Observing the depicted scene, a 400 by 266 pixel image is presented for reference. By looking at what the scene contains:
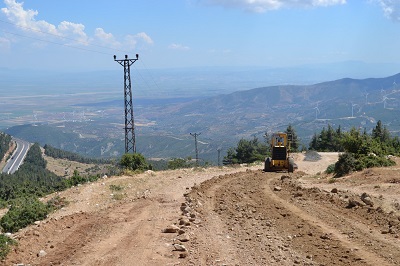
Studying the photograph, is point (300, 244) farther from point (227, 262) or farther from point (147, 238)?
point (147, 238)

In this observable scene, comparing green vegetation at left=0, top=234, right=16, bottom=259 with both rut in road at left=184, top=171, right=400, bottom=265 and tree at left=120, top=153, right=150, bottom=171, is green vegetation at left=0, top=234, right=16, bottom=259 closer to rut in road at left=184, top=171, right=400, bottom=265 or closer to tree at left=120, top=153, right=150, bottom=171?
rut in road at left=184, top=171, right=400, bottom=265

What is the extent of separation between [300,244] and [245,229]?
1.91 m

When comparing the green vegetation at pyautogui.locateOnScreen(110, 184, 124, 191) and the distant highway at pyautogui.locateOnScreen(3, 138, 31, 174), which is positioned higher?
the green vegetation at pyautogui.locateOnScreen(110, 184, 124, 191)

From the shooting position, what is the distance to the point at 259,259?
909 cm

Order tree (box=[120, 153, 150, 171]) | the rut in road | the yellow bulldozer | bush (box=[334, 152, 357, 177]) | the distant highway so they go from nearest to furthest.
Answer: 1. the rut in road
2. bush (box=[334, 152, 357, 177])
3. tree (box=[120, 153, 150, 171])
4. the yellow bulldozer
5. the distant highway

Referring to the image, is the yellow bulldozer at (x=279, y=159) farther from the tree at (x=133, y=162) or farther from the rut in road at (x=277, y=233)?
the rut in road at (x=277, y=233)

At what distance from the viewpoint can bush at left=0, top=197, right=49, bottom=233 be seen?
14.2 meters

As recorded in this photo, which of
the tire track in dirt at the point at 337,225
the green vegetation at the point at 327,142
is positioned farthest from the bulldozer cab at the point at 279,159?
the green vegetation at the point at 327,142

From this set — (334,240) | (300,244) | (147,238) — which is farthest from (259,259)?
(147,238)

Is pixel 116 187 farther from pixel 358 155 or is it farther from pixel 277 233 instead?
pixel 358 155

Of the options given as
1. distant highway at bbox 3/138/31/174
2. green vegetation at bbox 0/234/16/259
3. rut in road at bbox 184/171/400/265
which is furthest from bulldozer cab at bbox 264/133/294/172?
distant highway at bbox 3/138/31/174

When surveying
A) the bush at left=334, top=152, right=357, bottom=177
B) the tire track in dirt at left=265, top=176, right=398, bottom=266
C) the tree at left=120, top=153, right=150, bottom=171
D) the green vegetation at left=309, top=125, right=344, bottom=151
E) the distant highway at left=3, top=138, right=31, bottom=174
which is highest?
the tire track in dirt at left=265, top=176, right=398, bottom=266

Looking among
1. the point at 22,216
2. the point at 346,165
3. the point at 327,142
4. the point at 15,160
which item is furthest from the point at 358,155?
the point at 15,160

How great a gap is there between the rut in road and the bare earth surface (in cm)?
2
